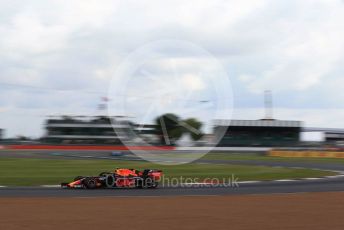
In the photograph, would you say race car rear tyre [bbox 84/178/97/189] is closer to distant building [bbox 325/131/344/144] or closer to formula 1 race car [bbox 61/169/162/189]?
formula 1 race car [bbox 61/169/162/189]

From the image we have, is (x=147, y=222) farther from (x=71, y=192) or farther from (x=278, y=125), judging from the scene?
(x=278, y=125)

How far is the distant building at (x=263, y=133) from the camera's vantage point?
266 ft

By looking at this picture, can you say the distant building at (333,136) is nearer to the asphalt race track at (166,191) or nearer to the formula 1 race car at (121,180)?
the asphalt race track at (166,191)

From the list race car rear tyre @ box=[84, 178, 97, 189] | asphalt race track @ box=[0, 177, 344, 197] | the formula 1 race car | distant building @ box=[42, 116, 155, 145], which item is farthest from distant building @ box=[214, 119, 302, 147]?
race car rear tyre @ box=[84, 178, 97, 189]

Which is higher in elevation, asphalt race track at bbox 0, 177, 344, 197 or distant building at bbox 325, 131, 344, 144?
distant building at bbox 325, 131, 344, 144

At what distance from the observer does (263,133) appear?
83000 mm

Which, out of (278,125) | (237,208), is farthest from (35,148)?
(237,208)

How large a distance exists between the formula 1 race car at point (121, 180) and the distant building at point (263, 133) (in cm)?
6029

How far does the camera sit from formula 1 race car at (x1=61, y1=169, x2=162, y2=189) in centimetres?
1925

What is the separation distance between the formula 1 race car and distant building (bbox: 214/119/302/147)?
60286 millimetres

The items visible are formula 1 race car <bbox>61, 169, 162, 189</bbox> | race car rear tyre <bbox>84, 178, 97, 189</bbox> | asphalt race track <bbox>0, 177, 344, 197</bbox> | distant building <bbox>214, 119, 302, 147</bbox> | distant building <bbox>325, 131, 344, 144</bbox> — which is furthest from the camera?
distant building <bbox>325, 131, 344, 144</bbox>

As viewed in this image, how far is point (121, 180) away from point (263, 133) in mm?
65162

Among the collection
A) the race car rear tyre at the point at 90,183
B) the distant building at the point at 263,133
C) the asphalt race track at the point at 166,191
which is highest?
the distant building at the point at 263,133

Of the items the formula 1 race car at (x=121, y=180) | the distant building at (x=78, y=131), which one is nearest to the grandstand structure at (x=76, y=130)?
the distant building at (x=78, y=131)
